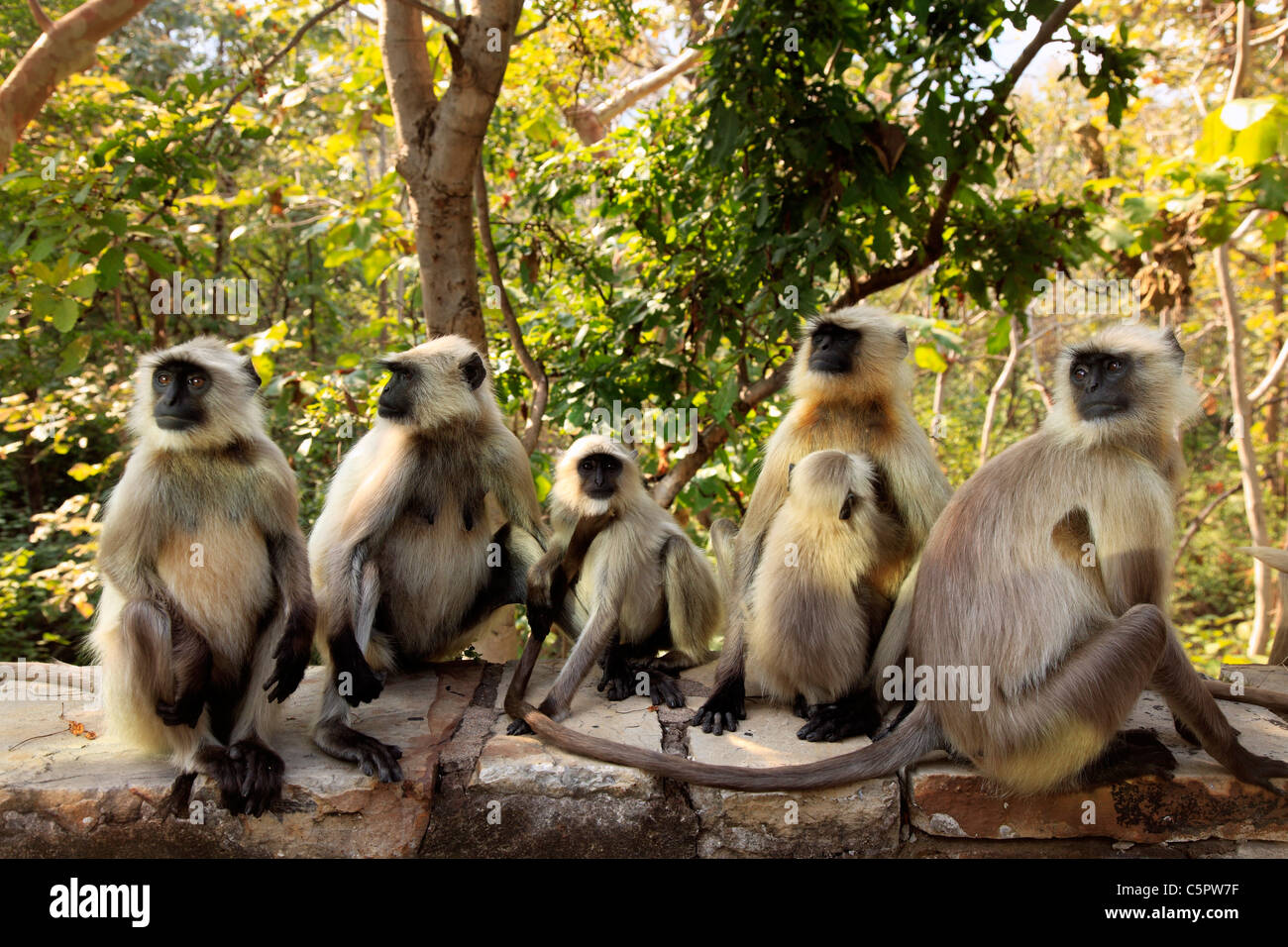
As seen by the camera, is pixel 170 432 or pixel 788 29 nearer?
pixel 170 432

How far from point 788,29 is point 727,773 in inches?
123

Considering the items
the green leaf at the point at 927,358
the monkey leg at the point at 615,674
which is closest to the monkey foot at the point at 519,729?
the monkey leg at the point at 615,674

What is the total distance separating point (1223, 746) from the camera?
2740 mm

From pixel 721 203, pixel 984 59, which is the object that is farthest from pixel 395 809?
pixel 984 59

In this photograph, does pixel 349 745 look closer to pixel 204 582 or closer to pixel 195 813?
pixel 195 813

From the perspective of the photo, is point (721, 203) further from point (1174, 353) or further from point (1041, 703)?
point (1041, 703)

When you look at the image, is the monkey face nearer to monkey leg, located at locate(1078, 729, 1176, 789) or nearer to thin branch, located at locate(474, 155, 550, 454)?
thin branch, located at locate(474, 155, 550, 454)

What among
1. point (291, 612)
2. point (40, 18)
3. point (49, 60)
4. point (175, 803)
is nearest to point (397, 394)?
point (291, 612)

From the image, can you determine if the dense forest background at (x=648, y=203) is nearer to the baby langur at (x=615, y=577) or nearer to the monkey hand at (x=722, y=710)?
the baby langur at (x=615, y=577)

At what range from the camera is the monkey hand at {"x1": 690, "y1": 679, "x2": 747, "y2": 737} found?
3.28m

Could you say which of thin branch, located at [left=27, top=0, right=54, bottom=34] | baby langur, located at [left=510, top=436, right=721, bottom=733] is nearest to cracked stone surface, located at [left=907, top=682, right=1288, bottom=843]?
baby langur, located at [left=510, top=436, right=721, bottom=733]

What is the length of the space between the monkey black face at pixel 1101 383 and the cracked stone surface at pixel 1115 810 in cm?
107

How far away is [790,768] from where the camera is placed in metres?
2.81

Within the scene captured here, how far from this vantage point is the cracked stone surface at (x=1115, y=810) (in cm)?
280
